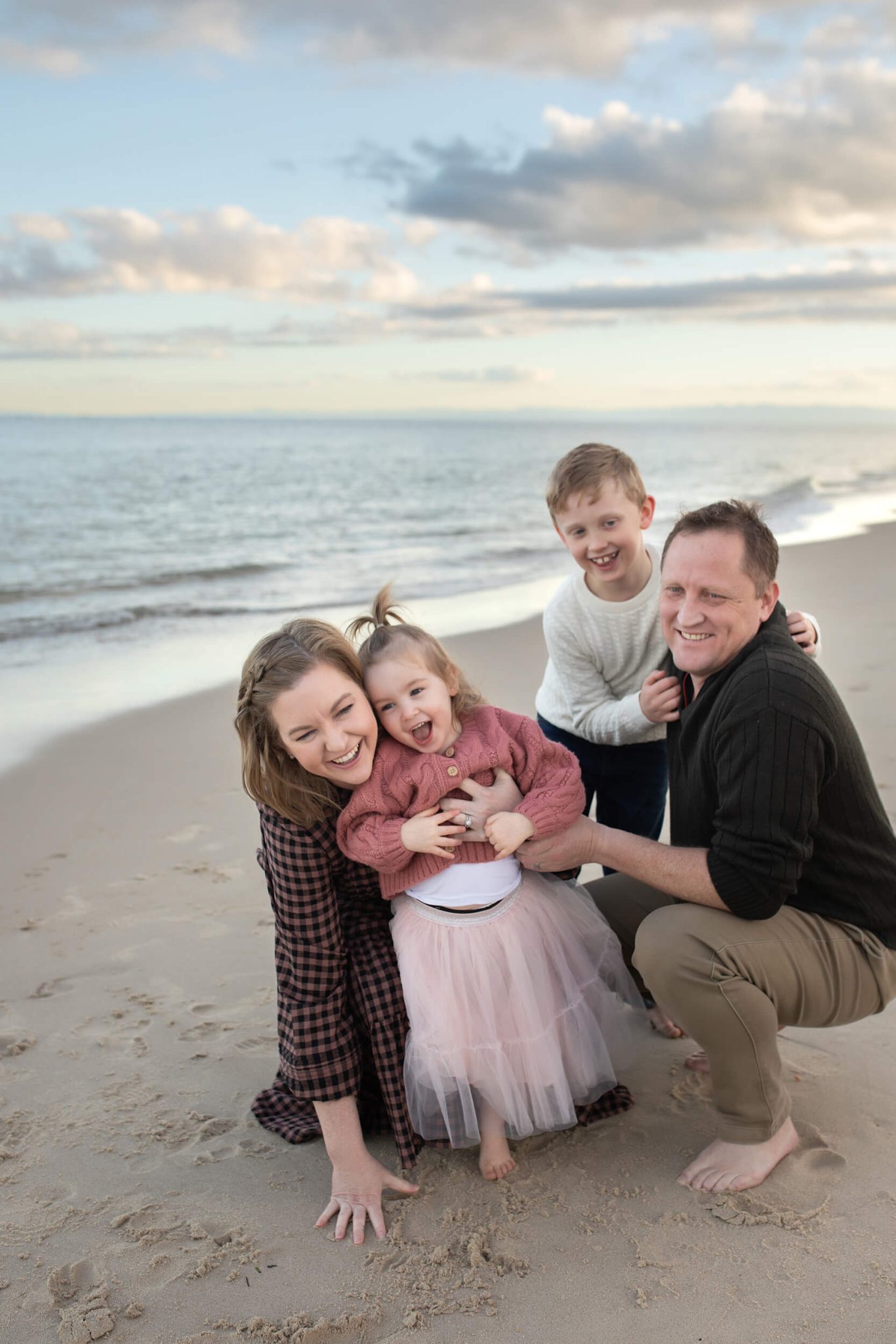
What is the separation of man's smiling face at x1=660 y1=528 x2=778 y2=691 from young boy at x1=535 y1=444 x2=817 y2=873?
0.64 m

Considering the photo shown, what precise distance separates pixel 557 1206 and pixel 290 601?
9216 millimetres

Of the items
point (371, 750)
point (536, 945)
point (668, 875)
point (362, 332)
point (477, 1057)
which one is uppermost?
point (362, 332)

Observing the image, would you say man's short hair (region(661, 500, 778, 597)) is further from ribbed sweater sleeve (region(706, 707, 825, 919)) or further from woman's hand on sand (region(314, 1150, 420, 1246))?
woman's hand on sand (region(314, 1150, 420, 1246))

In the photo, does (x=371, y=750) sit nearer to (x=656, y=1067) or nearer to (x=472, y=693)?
(x=472, y=693)

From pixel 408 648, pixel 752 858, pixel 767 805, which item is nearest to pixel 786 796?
pixel 767 805

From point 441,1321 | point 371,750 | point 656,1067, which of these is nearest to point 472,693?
point 371,750

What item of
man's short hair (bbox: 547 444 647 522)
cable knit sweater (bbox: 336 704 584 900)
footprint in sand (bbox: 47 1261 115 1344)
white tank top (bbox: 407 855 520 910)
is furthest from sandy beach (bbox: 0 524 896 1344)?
man's short hair (bbox: 547 444 647 522)

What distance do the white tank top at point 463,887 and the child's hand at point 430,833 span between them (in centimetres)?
7

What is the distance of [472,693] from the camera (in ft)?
9.16

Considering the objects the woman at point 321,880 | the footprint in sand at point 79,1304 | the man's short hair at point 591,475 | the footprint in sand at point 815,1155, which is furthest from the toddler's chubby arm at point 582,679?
the footprint in sand at point 79,1304

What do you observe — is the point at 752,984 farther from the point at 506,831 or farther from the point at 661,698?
the point at 661,698

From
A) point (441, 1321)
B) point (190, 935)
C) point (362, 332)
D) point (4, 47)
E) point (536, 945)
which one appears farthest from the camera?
point (362, 332)

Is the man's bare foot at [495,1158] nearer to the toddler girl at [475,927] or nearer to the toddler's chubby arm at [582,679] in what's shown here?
the toddler girl at [475,927]

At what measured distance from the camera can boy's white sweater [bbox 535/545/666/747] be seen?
3.44 m
